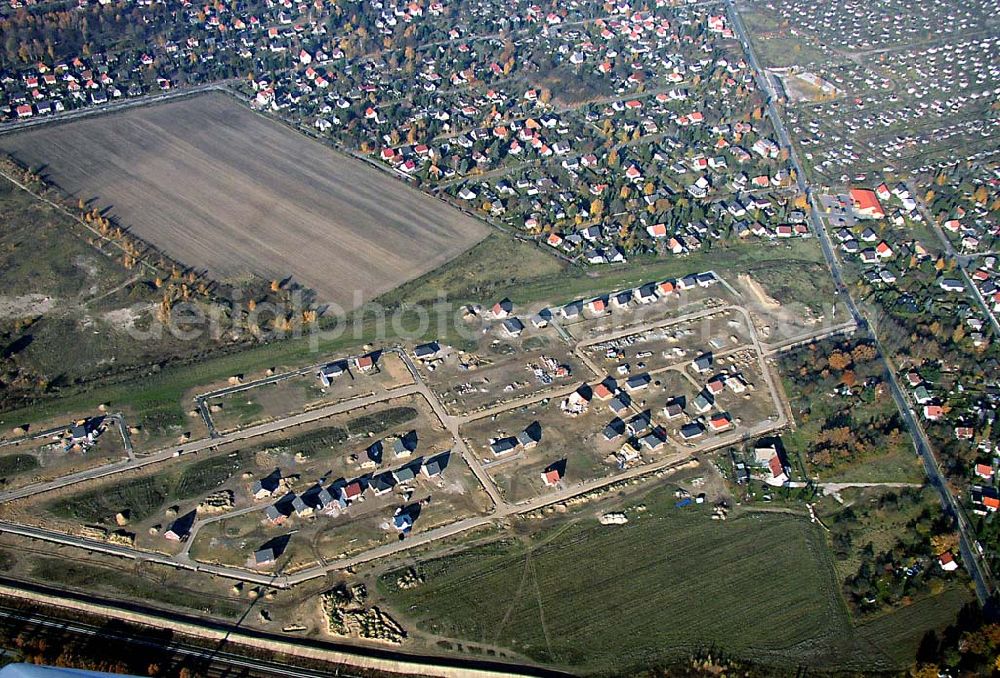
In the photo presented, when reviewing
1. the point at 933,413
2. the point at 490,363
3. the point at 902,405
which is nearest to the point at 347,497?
the point at 490,363

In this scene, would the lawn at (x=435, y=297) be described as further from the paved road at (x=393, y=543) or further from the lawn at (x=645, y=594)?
the lawn at (x=645, y=594)

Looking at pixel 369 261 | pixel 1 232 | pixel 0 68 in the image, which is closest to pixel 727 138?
pixel 369 261

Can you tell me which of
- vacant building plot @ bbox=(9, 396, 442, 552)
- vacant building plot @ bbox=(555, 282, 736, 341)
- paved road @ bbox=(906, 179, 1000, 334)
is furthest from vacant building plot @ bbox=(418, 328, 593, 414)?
paved road @ bbox=(906, 179, 1000, 334)

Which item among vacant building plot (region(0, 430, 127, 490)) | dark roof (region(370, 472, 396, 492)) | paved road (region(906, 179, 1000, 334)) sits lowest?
vacant building plot (region(0, 430, 127, 490))

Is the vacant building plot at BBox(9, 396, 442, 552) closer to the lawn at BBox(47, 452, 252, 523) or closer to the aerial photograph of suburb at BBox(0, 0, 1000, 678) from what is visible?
the lawn at BBox(47, 452, 252, 523)

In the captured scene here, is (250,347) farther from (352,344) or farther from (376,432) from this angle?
(376,432)

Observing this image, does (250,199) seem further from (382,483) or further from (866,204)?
(866,204)
